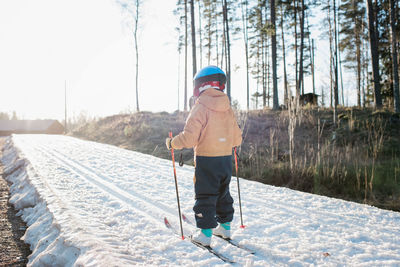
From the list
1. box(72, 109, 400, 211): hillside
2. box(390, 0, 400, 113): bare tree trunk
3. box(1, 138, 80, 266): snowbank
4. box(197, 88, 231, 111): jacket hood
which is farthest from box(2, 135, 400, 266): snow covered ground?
box(390, 0, 400, 113): bare tree trunk

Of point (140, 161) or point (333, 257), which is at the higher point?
point (140, 161)

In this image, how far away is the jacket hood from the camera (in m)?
2.81

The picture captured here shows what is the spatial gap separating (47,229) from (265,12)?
2808cm

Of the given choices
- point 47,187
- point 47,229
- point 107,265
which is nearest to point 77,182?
point 47,187

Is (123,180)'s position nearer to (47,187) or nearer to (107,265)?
(47,187)

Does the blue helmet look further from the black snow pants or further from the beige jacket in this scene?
the black snow pants

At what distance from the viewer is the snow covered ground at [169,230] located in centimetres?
240

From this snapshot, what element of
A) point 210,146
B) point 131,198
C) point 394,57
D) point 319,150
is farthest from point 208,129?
point 394,57

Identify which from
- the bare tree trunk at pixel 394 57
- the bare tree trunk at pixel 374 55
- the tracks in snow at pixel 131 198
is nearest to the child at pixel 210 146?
the tracks in snow at pixel 131 198

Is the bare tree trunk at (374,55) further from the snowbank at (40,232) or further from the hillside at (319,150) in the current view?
the snowbank at (40,232)

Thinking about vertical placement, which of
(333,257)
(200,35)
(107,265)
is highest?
(200,35)

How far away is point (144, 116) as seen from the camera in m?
18.5

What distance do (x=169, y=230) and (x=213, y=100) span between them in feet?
5.39

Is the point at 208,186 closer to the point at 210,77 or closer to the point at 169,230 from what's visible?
the point at 169,230
